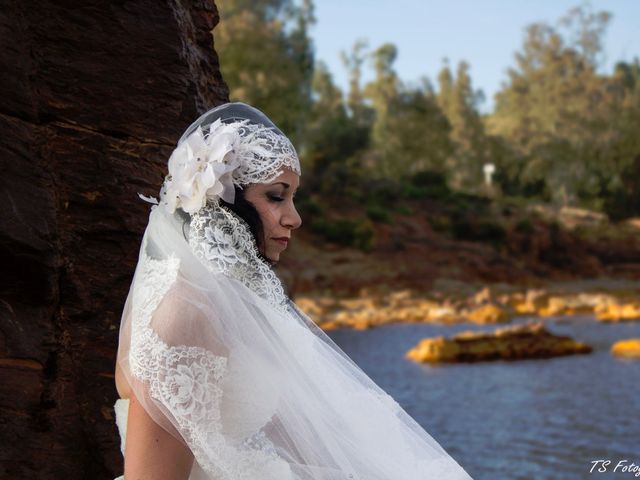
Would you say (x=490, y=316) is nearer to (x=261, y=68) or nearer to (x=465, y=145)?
(x=261, y=68)

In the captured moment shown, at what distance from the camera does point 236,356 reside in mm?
1679

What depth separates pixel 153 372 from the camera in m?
1.60

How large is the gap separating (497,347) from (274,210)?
533 inches

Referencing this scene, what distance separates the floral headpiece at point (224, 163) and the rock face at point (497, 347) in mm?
13086

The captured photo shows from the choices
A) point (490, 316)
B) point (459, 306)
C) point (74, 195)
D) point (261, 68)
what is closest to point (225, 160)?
point (74, 195)

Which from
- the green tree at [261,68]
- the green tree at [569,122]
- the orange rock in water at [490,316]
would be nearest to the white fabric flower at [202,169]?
the orange rock in water at [490,316]

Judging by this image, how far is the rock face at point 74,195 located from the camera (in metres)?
2.50

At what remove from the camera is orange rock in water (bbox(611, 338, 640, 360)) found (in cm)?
1467

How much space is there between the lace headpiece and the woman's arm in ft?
1.56

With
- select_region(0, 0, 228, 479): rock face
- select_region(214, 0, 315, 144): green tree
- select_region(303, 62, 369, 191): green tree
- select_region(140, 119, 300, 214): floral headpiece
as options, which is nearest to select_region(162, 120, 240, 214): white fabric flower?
select_region(140, 119, 300, 214): floral headpiece

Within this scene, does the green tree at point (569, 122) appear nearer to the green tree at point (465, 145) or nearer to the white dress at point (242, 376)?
the green tree at point (465, 145)

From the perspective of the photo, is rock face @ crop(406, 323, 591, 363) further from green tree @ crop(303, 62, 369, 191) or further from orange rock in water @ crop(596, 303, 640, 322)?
green tree @ crop(303, 62, 369, 191)

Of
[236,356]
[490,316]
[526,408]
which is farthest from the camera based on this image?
[490,316]

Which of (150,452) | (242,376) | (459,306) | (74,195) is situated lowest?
(459,306)
